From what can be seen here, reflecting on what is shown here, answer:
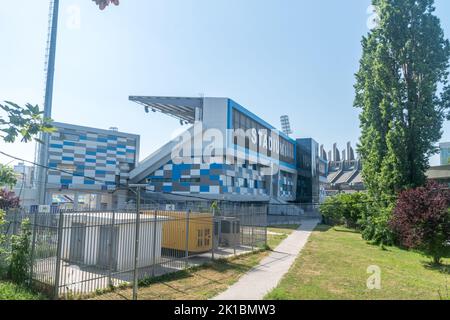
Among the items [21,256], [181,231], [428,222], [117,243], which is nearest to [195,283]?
[117,243]

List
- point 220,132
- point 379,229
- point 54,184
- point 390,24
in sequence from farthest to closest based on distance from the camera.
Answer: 1. point 54,184
2. point 220,132
3. point 390,24
4. point 379,229

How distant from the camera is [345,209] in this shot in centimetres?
3281

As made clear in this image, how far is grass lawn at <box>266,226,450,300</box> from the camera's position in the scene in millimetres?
8617

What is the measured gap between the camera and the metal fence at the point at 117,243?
327 inches

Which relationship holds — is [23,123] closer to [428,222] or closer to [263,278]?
[263,278]

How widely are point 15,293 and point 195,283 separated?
15.5ft

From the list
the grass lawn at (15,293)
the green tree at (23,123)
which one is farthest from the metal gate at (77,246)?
the green tree at (23,123)

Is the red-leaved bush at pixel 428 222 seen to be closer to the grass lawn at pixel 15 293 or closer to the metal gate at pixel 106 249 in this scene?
the metal gate at pixel 106 249

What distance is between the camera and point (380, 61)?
72.6 ft

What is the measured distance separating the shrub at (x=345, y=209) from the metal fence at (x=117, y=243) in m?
17.4
